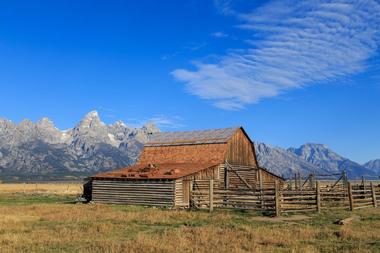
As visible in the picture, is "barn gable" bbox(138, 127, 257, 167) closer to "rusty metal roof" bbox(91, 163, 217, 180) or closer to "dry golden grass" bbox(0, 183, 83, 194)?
"rusty metal roof" bbox(91, 163, 217, 180)

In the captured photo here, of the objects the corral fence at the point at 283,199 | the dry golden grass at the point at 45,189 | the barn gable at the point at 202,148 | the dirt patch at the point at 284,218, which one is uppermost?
the barn gable at the point at 202,148

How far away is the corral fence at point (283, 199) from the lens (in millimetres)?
28047

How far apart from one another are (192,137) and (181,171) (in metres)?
11.6

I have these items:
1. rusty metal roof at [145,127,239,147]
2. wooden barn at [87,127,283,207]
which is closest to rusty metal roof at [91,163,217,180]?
wooden barn at [87,127,283,207]

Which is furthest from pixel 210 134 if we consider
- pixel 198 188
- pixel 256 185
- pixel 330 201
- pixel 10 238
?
pixel 10 238

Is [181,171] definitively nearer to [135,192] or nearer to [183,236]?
[135,192]

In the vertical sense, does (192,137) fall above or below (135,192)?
above

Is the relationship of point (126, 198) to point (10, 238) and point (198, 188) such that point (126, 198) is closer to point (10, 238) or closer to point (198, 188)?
point (198, 188)

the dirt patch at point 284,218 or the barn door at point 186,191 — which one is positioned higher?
the barn door at point 186,191

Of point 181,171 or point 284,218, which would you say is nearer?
point 284,218

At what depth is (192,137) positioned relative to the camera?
48.9 meters

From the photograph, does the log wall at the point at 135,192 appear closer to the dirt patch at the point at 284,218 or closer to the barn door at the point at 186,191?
the barn door at the point at 186,191

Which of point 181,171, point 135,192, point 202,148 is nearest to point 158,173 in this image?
point 181,171

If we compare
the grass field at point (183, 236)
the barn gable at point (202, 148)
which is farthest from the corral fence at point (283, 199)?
the barn gable at point (202, 148)
